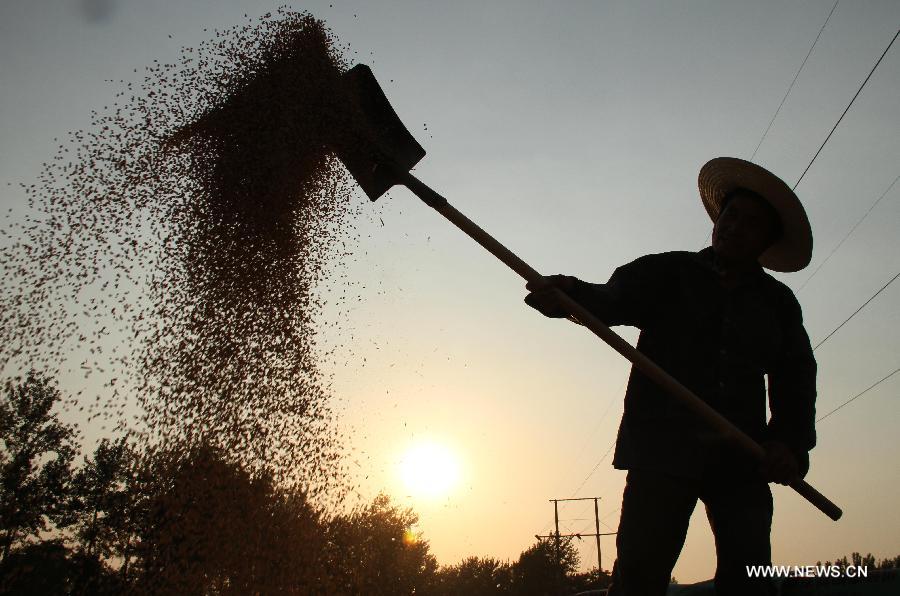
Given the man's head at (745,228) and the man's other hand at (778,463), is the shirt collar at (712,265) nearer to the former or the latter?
the man's head at (745,228)

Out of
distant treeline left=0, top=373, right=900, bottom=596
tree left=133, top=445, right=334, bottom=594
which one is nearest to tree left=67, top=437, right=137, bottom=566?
distant treeline left=0, top=373, right=900, bottom=596

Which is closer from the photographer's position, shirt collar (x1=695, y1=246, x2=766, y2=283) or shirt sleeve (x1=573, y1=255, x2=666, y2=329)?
shirt sleeve (x1=573, y1=255, x2=666, y2=329)

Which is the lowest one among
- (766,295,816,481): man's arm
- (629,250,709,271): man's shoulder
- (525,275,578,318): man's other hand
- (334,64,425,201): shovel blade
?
(766,295,816,481): man's arm

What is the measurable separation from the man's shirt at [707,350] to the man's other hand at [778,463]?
0.06 meters

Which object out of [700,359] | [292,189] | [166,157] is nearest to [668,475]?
[700,359]

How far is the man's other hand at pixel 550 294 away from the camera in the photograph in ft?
8.34

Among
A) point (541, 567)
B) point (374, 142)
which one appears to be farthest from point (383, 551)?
point (374, 142)

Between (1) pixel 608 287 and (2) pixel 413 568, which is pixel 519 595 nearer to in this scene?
(2) pixel 413 568

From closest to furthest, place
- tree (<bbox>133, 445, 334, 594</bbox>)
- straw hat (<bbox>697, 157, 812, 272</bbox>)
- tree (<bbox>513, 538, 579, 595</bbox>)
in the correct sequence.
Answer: straw hat (<bbox>697, 157, 812, 272</bbox>)
tree (<bbox>133, 445, 334, 594</bbox>)
tree (<bbox>513, 538, 579, 595</bbox>)

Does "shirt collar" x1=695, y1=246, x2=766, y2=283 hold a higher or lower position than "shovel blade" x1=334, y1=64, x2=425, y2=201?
lower

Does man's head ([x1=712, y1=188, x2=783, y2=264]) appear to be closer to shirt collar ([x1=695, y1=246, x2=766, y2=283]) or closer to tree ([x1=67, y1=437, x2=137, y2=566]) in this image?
shirt collar ([x1=695, y1=246, x2=766, y2=283])

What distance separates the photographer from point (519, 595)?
144 feet

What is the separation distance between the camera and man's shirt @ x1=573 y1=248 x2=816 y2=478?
2383 mm

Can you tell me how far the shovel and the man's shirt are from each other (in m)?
0.06
